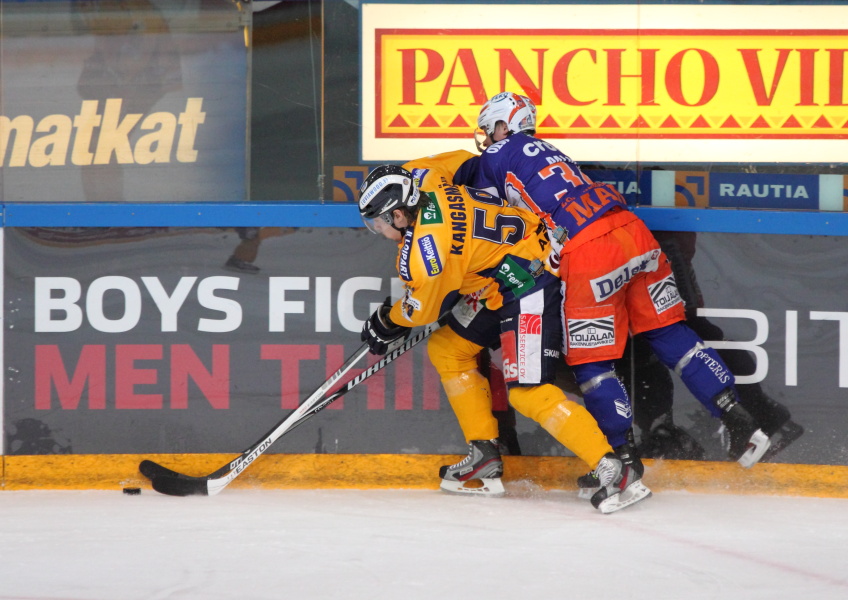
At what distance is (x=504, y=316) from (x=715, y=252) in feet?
2.83

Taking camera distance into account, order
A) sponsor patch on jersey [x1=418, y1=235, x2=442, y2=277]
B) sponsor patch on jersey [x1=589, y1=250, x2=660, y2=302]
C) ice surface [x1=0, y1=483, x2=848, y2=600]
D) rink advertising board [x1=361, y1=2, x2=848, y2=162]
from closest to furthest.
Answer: ice surface [x1=0, y1=483, x2=848, y2=600] → sponsor patch on jersey [x1=418, y1=235, x2=442, y2=277] → sponsor patch on jersey [x1=589, y1=250, x2=660, y2=302] → rink advertising board [x1=361, y1=2, x2=848, y2=162]

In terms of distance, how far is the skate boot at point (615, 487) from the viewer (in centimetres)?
331

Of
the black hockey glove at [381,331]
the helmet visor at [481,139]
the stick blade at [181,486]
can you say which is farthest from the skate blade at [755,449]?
the stick blade at [181,486]

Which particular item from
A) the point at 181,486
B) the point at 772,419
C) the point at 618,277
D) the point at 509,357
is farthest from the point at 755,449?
the point at 181,486

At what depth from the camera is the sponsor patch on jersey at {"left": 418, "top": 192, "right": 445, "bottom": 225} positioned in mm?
3295

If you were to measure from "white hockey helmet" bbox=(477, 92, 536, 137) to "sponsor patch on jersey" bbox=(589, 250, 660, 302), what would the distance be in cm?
65

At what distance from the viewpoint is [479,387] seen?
11.9 feet

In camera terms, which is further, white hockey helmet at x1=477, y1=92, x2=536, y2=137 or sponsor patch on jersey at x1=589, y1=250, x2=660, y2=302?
white hockey helmet at x1=477, y1=92, x2=536, y2=137

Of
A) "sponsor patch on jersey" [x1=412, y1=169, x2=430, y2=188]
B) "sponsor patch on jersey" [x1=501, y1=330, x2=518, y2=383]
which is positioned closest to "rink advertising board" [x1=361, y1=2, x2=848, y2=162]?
"sponsor patch on jersey" [x1=412, y1=169, x2=430, y2=188]

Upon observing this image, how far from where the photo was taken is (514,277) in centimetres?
346

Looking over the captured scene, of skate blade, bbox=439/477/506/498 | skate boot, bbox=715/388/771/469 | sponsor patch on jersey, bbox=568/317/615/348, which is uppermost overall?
sponsor patch on jersey, bbox=568/317/615/348

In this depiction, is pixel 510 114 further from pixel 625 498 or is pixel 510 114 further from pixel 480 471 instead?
pixel 625 498

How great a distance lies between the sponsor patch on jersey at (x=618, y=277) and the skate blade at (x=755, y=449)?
73 cm

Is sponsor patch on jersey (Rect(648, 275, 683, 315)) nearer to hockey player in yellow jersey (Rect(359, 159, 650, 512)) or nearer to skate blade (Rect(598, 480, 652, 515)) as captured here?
hockey player in yellow jersey (Rect(359, 159, 650, 512))
